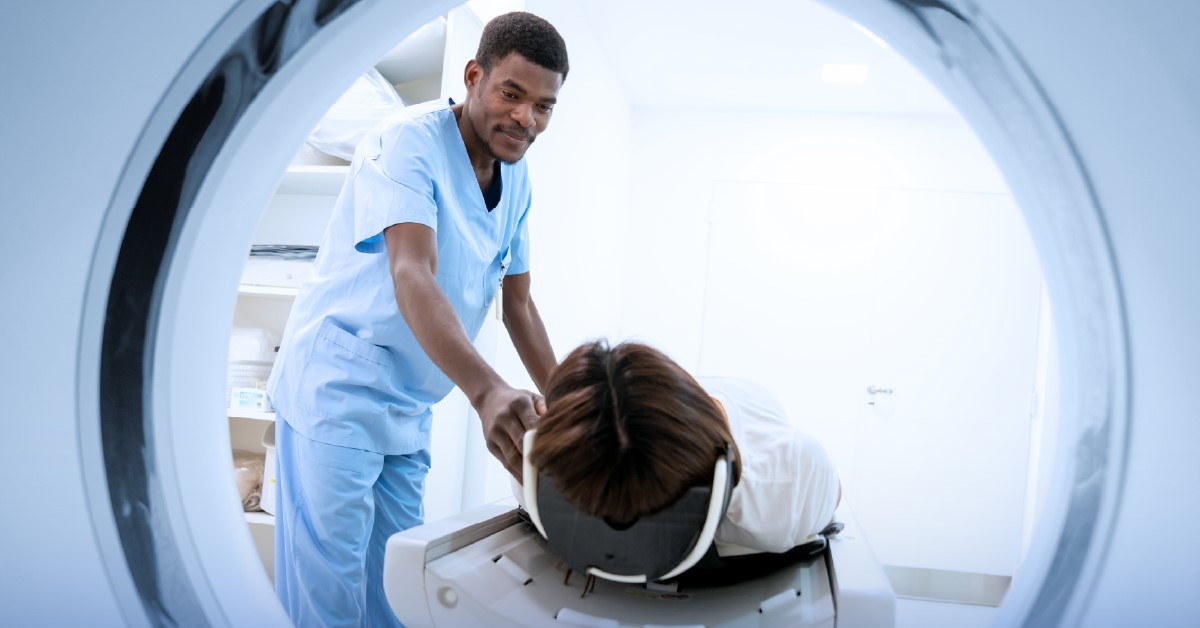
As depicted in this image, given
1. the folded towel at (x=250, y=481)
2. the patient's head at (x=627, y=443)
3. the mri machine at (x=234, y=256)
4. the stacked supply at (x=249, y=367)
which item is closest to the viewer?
the mri machine at (x=234, y=256)

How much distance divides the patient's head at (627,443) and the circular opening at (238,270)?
0.32 m

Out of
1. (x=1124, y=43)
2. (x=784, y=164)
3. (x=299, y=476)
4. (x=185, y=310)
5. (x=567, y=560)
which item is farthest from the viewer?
(x=784, y=164)

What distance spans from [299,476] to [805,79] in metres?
3.85

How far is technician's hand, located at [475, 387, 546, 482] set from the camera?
1.03 meters

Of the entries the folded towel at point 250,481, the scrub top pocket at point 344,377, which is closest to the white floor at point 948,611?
the folded towel at point 250,481

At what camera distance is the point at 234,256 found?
31.0 inches

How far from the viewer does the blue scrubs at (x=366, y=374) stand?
4.38ft

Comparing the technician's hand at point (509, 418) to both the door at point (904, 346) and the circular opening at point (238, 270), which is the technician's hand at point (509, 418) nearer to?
the circular opening at point (238, 270)

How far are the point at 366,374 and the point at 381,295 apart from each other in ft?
0.45

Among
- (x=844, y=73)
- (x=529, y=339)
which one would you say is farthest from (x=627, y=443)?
(x=844, y=73)

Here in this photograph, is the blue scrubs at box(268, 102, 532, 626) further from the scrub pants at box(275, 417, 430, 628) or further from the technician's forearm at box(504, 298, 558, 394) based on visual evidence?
the technician's forearm at box(504, 298, 558, 394)

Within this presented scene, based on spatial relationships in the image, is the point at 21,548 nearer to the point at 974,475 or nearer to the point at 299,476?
the point at 299,476

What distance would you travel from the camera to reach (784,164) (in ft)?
16.5

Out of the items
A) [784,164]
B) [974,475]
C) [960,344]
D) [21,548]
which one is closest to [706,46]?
[784,164]
